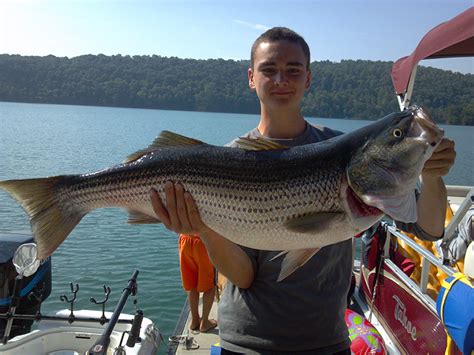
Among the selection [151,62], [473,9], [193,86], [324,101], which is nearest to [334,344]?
[473,9]

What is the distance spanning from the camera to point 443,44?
17.1ft

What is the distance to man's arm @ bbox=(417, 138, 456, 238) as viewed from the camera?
2.50 metres

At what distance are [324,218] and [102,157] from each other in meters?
34.0

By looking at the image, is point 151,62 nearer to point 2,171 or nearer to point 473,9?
point 2,171

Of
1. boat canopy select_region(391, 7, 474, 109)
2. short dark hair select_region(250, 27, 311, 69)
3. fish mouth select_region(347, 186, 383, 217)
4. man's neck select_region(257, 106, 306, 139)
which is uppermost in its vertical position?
boat canopy select_region(391, 7, 474, 109)

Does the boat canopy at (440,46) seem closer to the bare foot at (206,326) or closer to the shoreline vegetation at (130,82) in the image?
the bare foot at (206,326)

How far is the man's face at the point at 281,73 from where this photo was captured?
3008 millimetres

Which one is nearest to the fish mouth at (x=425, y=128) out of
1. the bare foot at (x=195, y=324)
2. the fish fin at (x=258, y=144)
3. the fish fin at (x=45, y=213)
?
the fish fin at (x=258, y=144)

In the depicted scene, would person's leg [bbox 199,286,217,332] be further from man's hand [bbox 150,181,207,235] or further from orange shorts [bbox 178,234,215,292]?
man's hand [bbox 150,181,207,235]

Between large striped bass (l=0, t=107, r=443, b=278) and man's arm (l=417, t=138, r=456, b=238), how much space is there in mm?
119

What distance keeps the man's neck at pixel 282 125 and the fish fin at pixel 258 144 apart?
402mm

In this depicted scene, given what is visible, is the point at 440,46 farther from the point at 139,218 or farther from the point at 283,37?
the point at 139,218

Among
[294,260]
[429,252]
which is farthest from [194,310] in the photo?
[294,260]


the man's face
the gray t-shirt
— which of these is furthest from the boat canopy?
the gray t-shirt
